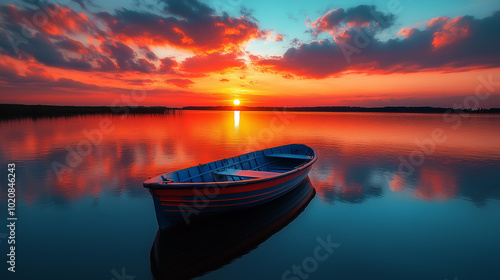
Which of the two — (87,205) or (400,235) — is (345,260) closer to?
(400,235)

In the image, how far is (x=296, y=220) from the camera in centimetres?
971

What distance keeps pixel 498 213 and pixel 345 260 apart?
8542 millimetres

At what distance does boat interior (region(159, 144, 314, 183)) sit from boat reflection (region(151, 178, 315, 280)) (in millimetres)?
1544

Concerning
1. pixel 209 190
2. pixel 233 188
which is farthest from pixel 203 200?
pixel 233 188

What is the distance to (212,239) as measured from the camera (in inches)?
308

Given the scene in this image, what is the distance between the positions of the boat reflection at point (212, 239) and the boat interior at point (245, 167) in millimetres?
1544

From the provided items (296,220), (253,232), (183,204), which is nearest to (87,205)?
(183,204)

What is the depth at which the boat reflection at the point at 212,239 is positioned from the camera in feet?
21.5

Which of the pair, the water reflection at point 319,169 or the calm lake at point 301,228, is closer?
the calm lake at point 301,228

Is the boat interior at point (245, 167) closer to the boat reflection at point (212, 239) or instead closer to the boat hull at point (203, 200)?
the boat hull at point (203, 200)

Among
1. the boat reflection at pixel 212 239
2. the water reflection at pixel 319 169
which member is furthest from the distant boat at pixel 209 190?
the water reflection at pixel 319 169

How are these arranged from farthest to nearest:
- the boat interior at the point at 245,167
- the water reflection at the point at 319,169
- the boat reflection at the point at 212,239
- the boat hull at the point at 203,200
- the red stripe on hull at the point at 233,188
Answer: the water reflection at the point at 319,169
the boat interior at the point at 245,167
the boat hull at the point at 203,200
the red stripe on hull at the point at 233,188
the boat reflection at the point at 212,239

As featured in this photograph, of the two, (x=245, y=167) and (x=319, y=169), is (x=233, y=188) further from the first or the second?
(x=319, y=169)

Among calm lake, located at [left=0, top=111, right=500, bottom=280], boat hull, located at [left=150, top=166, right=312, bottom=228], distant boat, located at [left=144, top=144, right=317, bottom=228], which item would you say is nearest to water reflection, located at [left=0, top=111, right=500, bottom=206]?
calm lake, located at [left=0, top=111, right=500, bottom=280]
